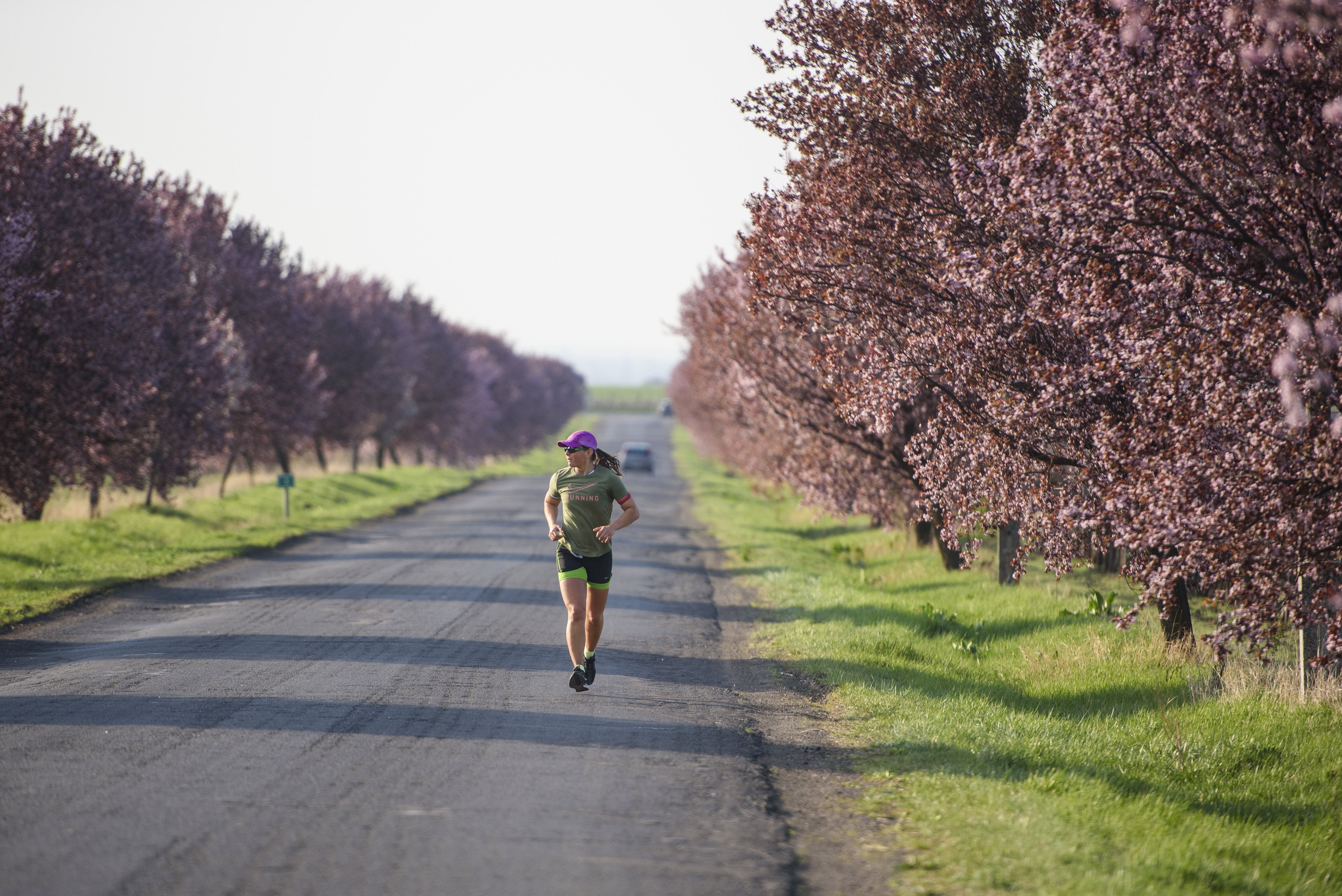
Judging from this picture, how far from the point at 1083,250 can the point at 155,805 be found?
272 inches

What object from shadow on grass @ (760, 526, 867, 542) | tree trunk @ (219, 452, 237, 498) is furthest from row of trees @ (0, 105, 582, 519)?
shadow on grass @ (760, 526, 867, 542)

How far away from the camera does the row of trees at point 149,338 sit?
16.8 metres

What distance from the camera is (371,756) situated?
669cm

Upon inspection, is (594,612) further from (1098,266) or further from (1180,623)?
(1180,623)

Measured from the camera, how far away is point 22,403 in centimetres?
1662

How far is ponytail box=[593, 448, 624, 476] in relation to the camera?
9.02 m

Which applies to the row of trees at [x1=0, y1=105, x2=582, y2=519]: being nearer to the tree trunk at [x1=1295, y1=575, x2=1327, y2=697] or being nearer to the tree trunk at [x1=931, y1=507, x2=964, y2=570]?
the tree trunk at [x1=931, y1=507, x2=964, y2=570]

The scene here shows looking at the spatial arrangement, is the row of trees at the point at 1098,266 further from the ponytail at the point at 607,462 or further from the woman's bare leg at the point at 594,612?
the woman's bare leg at the point at 594,612

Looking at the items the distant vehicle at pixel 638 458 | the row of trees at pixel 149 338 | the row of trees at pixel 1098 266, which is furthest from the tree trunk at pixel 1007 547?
the distant vehicle at pixel 638 458

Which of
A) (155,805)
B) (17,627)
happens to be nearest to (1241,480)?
(155,805)

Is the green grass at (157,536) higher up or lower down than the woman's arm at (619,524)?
lower down

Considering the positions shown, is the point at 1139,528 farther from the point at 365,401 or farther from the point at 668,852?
the point at 365,401

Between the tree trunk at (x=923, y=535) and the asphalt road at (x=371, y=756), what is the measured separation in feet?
24.0

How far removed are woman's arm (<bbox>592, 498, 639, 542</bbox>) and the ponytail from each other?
30 cm
